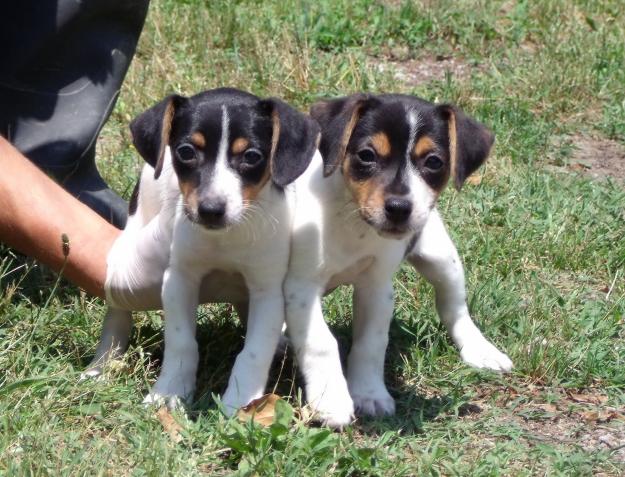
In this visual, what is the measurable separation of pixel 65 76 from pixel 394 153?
287cm

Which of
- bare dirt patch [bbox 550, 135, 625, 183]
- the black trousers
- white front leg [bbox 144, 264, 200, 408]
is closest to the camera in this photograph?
white front leg [bbox 144, 264, 200, 408]

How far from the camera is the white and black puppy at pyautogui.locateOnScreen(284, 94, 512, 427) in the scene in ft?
14.7

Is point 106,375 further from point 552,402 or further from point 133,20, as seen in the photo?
point 133,20

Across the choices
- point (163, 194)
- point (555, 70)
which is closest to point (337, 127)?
point (163, 194)

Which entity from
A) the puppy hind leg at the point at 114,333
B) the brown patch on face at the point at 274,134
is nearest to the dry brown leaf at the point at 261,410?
the puppy hind leg at the point at 114,333

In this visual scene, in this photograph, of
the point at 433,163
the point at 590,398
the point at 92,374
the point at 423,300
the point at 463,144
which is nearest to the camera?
the point at 433,163

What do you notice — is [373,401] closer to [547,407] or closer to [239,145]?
[547,407]

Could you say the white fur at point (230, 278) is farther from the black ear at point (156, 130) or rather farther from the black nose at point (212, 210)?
the black ear at point (156, 130)

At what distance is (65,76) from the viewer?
6.74 metres

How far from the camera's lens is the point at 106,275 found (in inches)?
196

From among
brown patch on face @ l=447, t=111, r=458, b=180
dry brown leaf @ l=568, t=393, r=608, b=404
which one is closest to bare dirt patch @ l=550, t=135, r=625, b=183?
dry brown leaf @ l=568, t=393, r=608, b=404

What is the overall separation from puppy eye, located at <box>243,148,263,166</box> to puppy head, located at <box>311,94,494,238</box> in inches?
11.2

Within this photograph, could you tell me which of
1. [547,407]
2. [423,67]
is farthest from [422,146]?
[423,67]

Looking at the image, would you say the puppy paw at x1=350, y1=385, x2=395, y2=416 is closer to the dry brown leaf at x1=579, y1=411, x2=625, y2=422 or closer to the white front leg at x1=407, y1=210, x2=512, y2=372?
the white front leg at x1=407, y1=210, x2=512, y2=372
